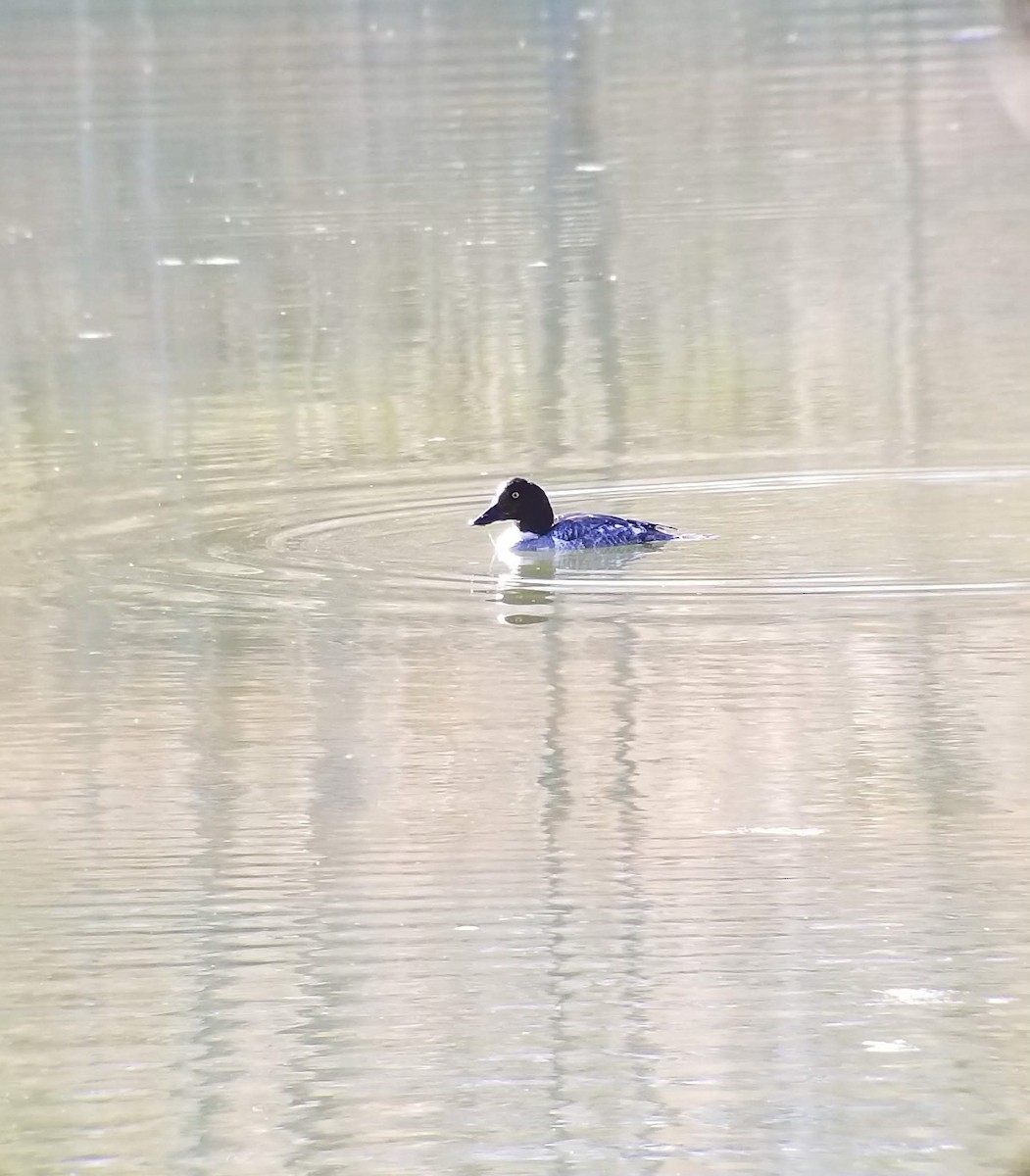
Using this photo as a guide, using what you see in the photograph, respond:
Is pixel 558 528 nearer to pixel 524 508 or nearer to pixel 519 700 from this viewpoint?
pixel 524 508

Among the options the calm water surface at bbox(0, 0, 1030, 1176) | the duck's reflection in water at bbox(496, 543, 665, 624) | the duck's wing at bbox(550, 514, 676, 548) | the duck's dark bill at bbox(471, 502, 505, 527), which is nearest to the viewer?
the calm water surface at bbox(0, 0, 1030, 1176)

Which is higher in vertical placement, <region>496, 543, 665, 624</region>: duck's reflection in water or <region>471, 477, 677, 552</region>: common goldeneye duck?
<region>471, 477, 677, 552</region>: common goldeneye duck

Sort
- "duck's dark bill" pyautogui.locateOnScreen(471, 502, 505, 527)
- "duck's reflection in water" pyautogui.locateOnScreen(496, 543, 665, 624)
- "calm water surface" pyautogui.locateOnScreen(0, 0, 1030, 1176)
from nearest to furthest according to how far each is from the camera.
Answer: "calm water surface" pyautogui.locateOnScreen(0, 0, 1030, 1176) → "duck's reflection in water" pyautogui.locateOnScreen(496, 543, 665, 624) → "duck's dark bill" pyautogui.locateOnScreen(471, 502, 505, 527)

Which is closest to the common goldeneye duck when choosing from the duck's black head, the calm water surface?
the duck's black head

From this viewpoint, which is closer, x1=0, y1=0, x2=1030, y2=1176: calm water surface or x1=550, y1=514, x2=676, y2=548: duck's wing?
x1=0, y1=0, x2=1030, y2=1176: calm water surface

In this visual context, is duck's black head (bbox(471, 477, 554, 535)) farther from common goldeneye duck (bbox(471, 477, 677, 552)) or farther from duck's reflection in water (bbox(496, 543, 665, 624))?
duck's reflection in water (bbox(496, 543, 665, 624))

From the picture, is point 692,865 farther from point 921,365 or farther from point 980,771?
point 921,365

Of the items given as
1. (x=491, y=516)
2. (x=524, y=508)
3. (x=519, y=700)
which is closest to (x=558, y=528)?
(x=524, y=508)

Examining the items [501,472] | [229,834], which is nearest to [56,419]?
[501,472]

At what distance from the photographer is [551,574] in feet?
32.7

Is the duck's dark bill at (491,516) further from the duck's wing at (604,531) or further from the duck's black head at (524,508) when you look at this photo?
the duck's wing at (604,531)

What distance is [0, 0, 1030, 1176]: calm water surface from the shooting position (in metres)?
5.41

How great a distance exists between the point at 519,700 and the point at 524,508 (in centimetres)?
209

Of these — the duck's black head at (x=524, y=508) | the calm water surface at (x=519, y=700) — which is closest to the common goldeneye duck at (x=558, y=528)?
the duck's black head at (x=524, y=508)
